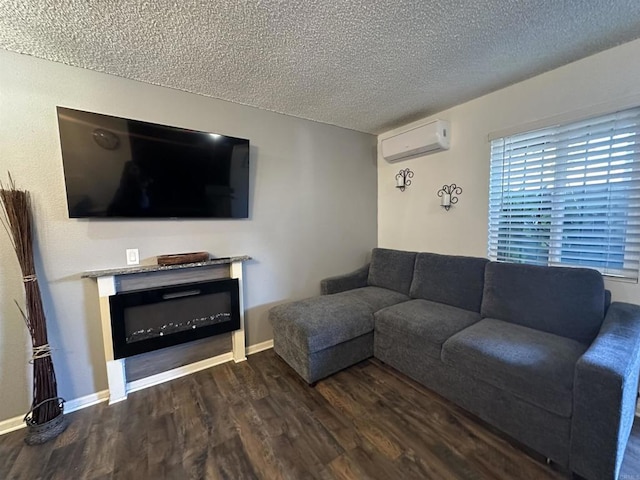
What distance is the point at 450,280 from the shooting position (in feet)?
8.03

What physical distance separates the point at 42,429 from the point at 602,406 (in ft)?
9.80

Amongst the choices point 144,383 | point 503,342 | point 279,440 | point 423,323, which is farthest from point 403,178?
point 144,383

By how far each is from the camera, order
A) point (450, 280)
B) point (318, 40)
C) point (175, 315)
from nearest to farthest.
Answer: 1. point (318, 40)
2. point (175, 315)
3. point (450, 280)

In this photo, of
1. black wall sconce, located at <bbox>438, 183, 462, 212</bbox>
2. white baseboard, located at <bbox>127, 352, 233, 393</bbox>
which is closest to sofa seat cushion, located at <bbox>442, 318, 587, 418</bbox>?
black wall sconce, located at <bbox>438, 183, 462, 212</bbox>

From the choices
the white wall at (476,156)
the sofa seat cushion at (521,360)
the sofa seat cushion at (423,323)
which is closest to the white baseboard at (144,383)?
the sofa seat cushion at (423,323)

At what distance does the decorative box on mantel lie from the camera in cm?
191

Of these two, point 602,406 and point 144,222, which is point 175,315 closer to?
point 144,222

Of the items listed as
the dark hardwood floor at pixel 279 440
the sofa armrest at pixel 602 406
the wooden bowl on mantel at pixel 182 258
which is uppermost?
the wooden bowl on mantel at pixel 182 258

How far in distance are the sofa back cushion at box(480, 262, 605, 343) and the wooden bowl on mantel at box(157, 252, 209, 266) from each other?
234 centimetres

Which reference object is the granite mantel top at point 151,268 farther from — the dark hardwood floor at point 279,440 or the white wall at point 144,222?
the dark hardwood floor at point 279,440

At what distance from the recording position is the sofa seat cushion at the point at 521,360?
134 cm

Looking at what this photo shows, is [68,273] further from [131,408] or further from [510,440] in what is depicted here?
[510,440]

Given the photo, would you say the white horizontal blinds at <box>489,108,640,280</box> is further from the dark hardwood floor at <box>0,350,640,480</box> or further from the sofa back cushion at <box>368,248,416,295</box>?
the dark hardwood floor at <box>0,350,640,480</box>

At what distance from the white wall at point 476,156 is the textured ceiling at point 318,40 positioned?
0.42 ft
